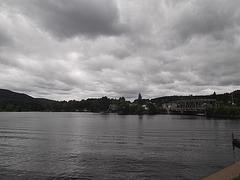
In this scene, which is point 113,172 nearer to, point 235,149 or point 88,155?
point 88,155

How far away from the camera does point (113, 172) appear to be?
1007 inches

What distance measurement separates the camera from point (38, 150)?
1496 inches

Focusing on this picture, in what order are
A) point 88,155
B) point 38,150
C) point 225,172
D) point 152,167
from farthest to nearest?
point 38,150 → point 88,155 → point 152,167 → point 225,172

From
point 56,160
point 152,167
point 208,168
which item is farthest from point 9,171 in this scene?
point 208,168

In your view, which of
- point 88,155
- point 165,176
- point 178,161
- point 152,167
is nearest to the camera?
point 165,176

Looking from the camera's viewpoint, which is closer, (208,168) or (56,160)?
(208,168)

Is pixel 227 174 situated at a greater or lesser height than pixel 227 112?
lesser

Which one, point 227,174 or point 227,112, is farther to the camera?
point 227,112

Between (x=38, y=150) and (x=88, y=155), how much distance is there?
10.9m

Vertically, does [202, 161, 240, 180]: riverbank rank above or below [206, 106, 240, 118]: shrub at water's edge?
below

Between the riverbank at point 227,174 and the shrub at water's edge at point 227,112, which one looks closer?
A: the riverbank at point 227,174

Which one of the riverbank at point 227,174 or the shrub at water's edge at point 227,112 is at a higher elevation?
the shrub at water's edge at point 227,112

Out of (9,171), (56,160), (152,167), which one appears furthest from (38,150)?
(152,167)

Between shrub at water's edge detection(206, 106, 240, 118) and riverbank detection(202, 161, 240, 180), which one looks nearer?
riverbank detection(202, 161, 240, 180)
